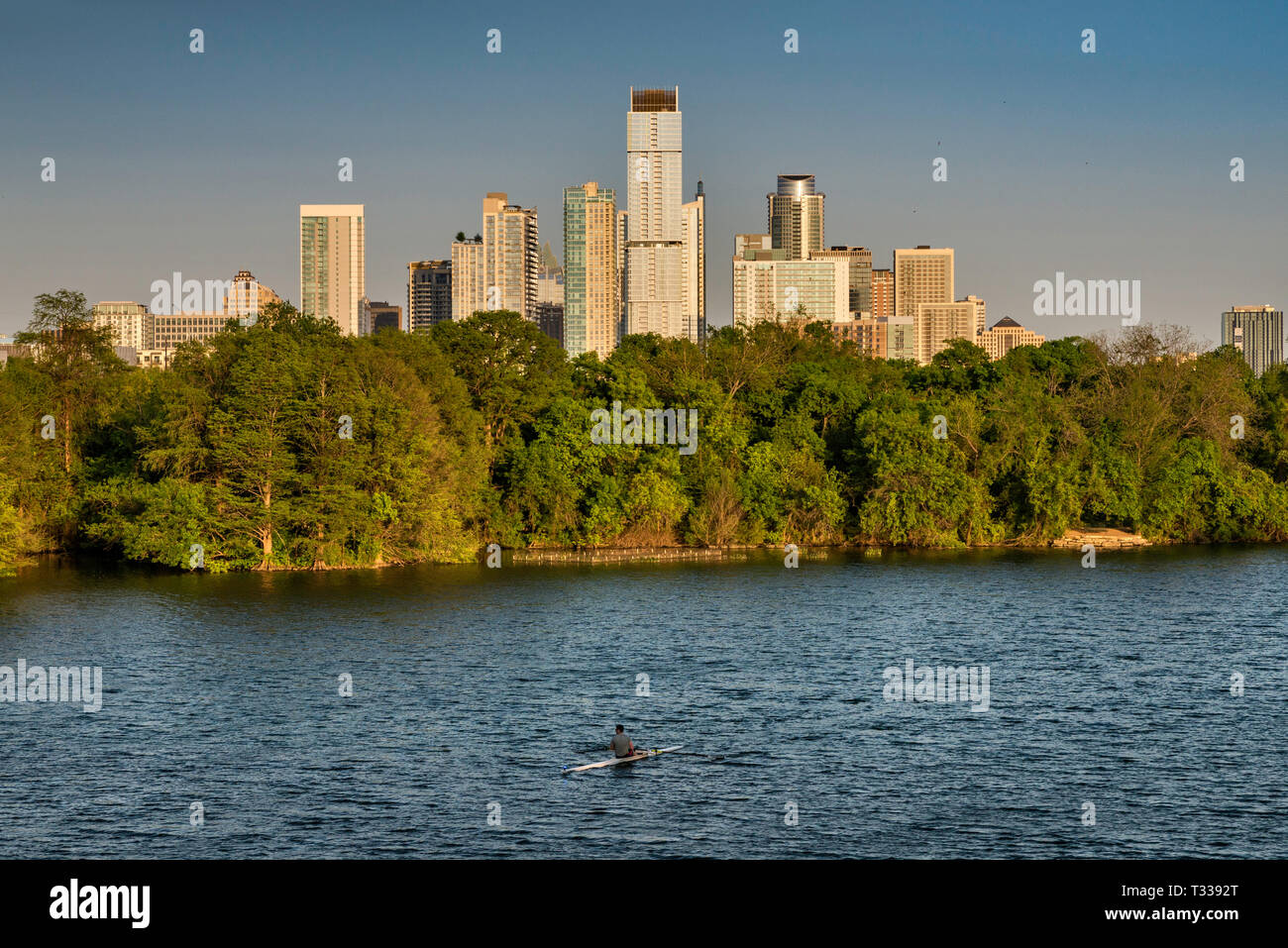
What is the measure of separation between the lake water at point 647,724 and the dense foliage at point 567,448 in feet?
37.0

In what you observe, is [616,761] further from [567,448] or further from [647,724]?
[567,448]

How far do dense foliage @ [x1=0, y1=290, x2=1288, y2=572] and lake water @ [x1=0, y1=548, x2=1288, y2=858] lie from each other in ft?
37.0

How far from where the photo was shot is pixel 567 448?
97.2 metres

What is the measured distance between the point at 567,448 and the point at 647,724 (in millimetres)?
58166

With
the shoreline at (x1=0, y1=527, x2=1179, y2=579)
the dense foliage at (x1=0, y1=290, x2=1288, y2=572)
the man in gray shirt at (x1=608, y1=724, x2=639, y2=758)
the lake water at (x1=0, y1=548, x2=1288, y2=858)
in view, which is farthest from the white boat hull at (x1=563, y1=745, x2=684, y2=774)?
the shoreline at (x1=0, y1=527, x2=1179, y2=579)

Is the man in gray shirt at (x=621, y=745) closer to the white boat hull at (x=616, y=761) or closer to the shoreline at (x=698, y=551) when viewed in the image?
the white boat hull at (x=616, y=761)

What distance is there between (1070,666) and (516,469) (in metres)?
54.2

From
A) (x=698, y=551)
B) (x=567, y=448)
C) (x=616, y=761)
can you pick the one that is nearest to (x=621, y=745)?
(x=616, y=761)

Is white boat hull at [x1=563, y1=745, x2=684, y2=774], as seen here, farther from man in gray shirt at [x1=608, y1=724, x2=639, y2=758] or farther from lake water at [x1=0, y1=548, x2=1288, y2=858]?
lake water at [x1=0, y1=548, x2=1288, y2=858]

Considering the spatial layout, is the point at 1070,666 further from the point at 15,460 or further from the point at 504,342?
the point at 15,460

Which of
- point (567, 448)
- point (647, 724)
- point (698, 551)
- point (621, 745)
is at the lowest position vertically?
point (647, 724)

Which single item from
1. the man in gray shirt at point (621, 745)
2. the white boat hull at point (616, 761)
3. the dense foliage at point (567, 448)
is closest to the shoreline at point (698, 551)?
the dense foliage at point (567, 448)

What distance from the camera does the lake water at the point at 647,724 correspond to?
29578 millimetres
